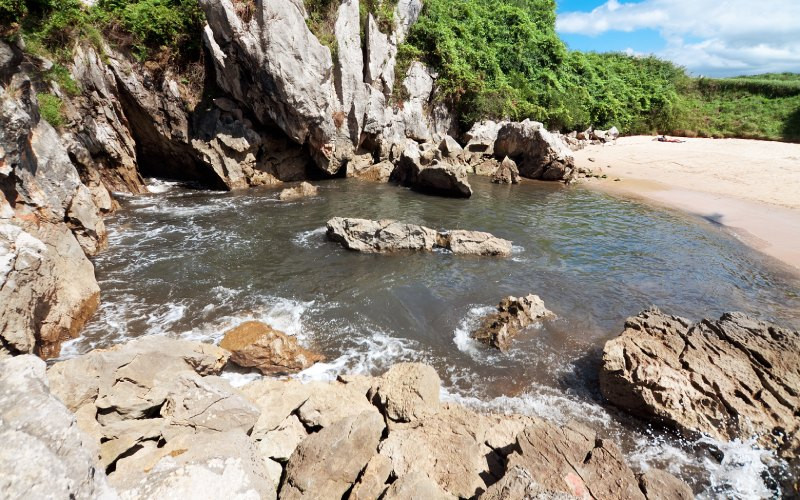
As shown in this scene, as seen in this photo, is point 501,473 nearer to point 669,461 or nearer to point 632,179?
point 669,461

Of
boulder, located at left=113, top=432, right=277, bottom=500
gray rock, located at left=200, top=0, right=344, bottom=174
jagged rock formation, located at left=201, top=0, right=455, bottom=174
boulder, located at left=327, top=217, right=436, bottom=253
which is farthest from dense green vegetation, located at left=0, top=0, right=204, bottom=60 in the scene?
boulder, located at left=113, top=432, right=277, bottom=500

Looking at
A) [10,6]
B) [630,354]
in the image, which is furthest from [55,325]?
[10,6]

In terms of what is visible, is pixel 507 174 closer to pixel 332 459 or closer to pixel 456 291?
pixel 456 291

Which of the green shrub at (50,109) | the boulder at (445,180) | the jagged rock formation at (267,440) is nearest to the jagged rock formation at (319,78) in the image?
the boulder at (445,180)

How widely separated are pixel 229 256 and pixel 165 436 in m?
8.50

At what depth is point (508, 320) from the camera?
8.86m

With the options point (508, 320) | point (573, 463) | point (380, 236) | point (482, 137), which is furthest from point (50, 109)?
point (482, 137)

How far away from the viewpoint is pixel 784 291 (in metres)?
11.1

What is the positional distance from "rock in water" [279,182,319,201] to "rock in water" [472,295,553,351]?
1231 cm

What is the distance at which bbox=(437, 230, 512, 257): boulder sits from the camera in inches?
515

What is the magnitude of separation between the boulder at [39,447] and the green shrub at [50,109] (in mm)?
13701

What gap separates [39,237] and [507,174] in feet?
71.7

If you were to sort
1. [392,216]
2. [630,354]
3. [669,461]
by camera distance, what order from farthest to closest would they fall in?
1. [392,216]
2. [630,354]
3. [669,461]

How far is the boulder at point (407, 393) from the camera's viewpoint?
5531 mm
